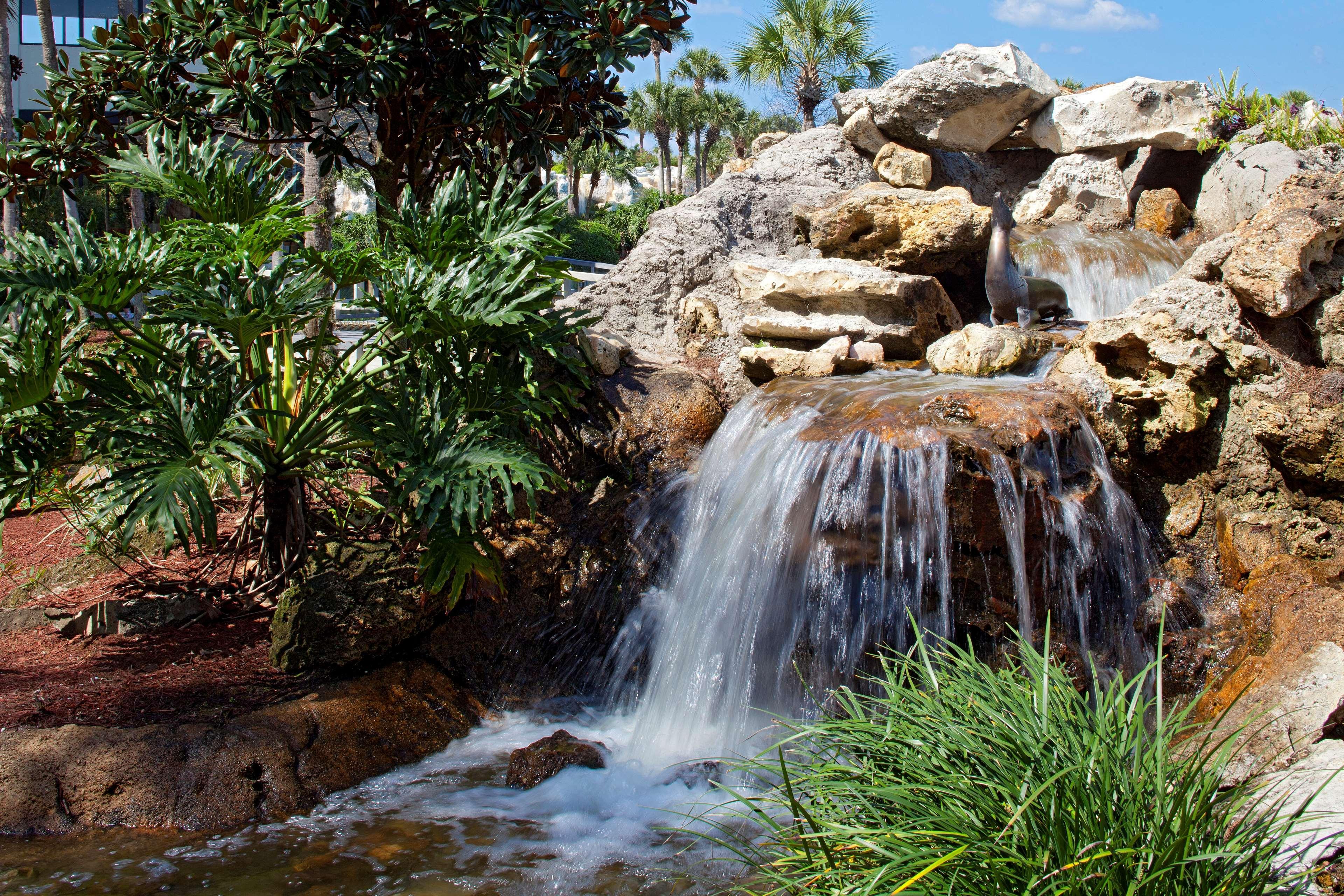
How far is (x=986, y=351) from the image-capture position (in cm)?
662

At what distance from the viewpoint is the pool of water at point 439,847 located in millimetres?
3807

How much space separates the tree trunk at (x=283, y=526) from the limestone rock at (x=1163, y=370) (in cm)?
489

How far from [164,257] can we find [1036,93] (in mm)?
8776

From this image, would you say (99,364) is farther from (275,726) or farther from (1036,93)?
(1036,93)

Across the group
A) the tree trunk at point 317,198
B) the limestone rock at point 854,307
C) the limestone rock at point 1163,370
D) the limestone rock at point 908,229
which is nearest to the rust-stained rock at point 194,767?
the tree trunk at point 317,198

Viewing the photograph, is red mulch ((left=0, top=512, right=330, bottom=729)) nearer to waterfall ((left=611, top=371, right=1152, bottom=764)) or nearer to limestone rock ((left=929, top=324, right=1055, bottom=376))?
waterfall ((left=611, top=371, right=1152, bottom=764))

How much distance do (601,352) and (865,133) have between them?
15.8ft

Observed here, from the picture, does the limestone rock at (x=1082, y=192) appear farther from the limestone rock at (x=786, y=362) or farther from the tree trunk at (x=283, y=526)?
the tree trunk at (x=283, y=526)

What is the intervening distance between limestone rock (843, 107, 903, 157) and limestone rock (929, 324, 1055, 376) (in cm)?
379

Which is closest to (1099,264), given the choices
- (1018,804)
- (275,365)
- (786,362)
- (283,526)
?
(786,362)

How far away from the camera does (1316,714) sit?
4.13 metres

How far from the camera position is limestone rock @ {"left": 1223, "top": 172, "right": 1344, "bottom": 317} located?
598cm

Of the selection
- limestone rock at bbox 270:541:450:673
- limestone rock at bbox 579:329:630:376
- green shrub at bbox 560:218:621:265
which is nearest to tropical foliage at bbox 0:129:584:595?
limestone rock at bbox 270:541:450:673

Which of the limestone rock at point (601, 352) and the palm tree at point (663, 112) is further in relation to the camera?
the palm tree at point (663, 112)
